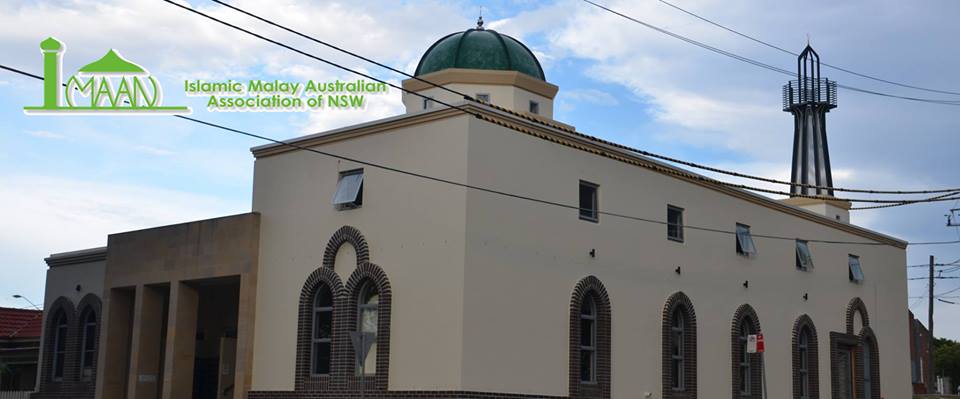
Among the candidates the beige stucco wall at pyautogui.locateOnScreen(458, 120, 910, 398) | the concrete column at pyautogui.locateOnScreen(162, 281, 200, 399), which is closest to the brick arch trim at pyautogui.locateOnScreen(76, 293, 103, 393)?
the concrete column at pyautogui.locateOnScreen(162, 281, 200, 399)

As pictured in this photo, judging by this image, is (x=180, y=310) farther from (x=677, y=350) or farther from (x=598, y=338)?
(x=677, y=350)

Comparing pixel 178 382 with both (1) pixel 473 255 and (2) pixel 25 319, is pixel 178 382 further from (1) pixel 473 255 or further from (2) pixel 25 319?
(2) pixel 25 319

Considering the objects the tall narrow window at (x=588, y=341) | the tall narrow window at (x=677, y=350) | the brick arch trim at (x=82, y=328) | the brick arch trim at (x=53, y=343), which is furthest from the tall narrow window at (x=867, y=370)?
the brick arch trim at (x=53, y=343)

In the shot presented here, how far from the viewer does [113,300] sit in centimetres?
3111

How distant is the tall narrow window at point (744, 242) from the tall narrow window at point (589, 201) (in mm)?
6700

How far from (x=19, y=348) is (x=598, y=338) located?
23.6 metres

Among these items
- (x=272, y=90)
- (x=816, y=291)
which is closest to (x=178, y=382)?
(x=272, y=90)

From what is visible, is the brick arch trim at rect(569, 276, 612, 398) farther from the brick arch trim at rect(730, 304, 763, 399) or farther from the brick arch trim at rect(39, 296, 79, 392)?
the brick arch trim at rect(39, 296, 79, 392)

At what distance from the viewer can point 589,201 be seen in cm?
2794

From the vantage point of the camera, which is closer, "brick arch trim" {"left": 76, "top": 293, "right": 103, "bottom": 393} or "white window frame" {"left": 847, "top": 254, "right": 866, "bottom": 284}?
"brick arch trim" {"left": 76, "top": 293, "right": 103, "bottom": 393}

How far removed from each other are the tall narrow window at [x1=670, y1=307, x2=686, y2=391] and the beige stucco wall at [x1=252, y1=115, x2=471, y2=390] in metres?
7.93

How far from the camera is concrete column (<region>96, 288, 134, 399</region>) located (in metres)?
30.5

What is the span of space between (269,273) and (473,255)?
19.3 ft

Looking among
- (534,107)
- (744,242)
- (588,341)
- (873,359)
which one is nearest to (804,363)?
(873,359)
